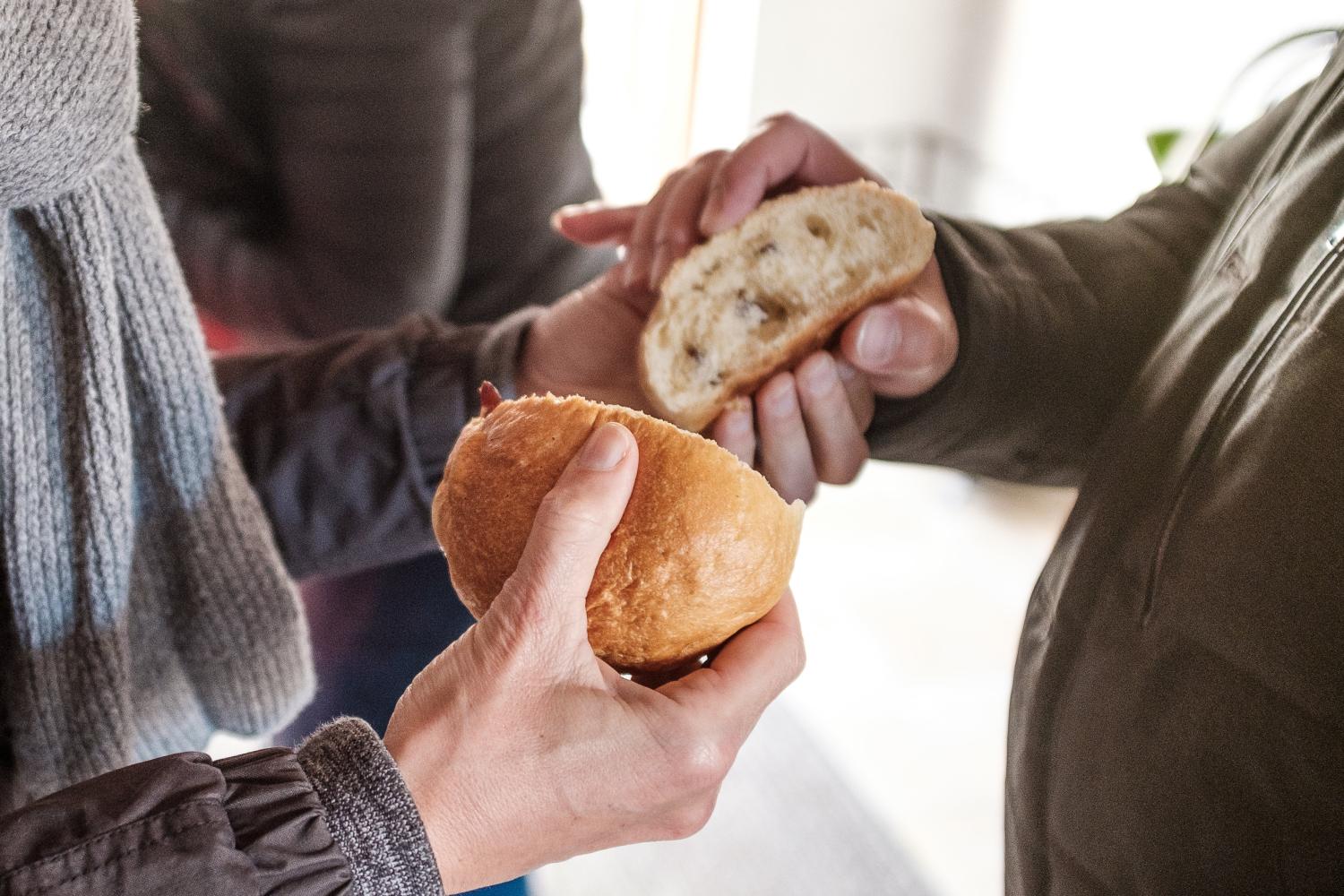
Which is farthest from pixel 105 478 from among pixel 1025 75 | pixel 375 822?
pixel 1025 75

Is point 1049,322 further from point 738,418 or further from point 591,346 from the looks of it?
point 591,346

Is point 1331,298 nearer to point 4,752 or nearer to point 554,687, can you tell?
point 554,687

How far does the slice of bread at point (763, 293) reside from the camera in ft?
2.57

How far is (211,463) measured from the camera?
2.44ft

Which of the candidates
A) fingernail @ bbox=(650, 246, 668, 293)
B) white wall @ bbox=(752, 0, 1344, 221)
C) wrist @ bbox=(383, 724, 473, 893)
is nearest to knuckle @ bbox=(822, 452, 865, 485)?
fingernail @ bbox=(650, 246, 668, 293)

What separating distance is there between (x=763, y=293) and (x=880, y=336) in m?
0.11

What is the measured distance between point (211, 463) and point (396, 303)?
1.42 feet

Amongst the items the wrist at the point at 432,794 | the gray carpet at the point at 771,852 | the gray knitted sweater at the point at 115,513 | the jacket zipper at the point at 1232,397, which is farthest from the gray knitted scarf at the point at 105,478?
the gray carpet at the point at 771,852

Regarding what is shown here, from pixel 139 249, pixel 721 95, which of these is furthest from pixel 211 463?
pixel 721 95

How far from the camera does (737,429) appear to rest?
775mm

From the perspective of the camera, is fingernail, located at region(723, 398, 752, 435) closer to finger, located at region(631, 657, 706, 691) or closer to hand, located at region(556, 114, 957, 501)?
hand, located at region(556, 114, 957, 501)

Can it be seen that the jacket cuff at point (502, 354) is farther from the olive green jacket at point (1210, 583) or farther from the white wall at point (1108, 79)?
the white wall at point (1108, 79)

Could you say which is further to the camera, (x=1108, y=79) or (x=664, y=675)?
(x=1108, y=79)

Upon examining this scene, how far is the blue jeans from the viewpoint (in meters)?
0.75
